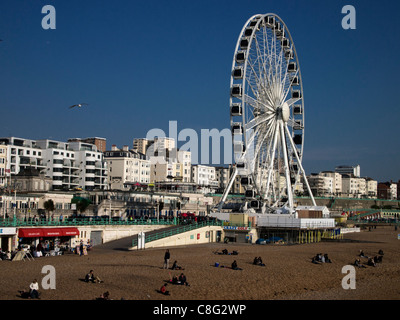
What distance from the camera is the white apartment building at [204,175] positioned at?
151250mm

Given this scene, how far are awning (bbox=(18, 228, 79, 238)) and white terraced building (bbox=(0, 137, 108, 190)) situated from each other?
4680 cm

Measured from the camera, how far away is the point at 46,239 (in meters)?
39.9

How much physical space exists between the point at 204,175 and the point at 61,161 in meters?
67.5

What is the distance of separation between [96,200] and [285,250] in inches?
1275

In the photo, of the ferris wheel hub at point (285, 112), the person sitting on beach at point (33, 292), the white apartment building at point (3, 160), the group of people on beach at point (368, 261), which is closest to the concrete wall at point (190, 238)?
the group of people on beach at point (368, 261)

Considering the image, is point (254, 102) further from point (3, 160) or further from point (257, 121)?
point (3, 160)

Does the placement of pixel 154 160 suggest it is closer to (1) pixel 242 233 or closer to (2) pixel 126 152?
(2) pixel 126 152

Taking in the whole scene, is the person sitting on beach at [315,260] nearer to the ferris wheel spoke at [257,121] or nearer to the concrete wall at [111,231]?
the concrete wall at [111,231]

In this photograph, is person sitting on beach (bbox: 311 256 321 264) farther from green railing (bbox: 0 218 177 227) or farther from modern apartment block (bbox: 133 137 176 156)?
modern apartment block (bbox: 133 137 176 156)

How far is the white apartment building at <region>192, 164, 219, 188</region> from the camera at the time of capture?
496 feet

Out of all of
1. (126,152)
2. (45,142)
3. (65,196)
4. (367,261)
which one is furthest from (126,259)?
(126,152)

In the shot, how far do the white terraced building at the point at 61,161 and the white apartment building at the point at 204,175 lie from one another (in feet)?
158

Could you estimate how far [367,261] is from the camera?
4097 centimetres

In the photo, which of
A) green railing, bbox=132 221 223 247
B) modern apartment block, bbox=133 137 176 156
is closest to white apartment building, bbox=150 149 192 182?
modern apartment block, bbox=133 137 176 156
